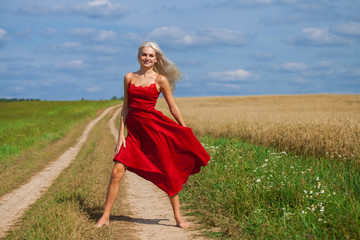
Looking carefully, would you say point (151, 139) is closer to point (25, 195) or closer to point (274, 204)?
point (274, 204)

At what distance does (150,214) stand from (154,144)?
174 centimetres

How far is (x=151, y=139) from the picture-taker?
5539mm

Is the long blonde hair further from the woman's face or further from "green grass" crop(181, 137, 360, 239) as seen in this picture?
"green grass" crop(181, 137, 360, 239)

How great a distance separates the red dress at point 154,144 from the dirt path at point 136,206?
0.65 meters

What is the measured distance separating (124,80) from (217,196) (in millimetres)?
2686

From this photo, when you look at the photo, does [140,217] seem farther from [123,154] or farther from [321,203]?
[321,203]

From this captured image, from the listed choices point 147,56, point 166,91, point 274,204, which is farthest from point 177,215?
point 147,56

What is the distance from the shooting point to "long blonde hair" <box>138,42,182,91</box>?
5.58 m

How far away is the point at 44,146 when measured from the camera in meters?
17.3

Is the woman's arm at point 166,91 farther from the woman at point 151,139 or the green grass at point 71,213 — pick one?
the green grass at point 71,213

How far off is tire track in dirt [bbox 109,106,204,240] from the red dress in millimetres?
610

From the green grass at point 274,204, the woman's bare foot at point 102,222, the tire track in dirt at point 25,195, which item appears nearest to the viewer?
the green grass at point 274,204

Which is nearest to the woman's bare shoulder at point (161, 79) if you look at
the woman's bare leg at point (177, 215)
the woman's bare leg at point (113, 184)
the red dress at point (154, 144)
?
the red dress at point (154, 144)

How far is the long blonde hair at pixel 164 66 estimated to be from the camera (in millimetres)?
5582
